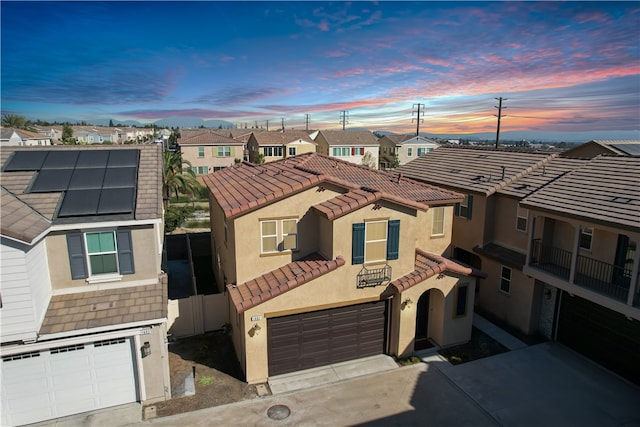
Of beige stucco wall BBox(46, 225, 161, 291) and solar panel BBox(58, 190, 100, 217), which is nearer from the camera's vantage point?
beige stucco wall BBox(46, 225, 161, 291)

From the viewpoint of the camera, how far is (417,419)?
1189cm

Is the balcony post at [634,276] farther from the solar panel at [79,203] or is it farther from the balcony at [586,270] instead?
the solar panel at [79,203]

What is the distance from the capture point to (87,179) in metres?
13.5

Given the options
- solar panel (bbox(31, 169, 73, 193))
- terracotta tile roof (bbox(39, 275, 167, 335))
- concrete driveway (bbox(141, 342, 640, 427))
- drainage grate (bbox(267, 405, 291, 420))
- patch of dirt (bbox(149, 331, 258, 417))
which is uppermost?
solar panel (bbox(31, 169, 73, 193))

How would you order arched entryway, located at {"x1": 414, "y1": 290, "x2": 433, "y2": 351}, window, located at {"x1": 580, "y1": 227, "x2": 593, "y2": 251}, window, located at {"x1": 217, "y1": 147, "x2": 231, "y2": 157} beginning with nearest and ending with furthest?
window, located at {"x1": 580, "y1": 227, "x2": 593, "y2": 251} → arched entryway, located at {"x1": 414, "y1": 290, "x2": 433, "y2": 351} → window, located at {"x1": 217, "y1": 147, "x2": 231, "y2": 157}

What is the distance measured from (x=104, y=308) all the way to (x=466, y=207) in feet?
53.0

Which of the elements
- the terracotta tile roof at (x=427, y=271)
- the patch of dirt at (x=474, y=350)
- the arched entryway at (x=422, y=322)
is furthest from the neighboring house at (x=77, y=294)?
the patch of dirt at (x=474, y=350)

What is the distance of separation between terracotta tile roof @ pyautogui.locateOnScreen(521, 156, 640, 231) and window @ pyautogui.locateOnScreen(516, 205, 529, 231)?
1.50 meters

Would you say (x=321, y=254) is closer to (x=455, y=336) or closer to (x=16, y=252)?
(x=455, y=336)

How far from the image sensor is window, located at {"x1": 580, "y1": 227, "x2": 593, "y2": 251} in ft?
48.8

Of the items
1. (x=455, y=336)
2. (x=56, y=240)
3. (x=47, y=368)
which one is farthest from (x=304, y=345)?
(x=56, y=240)

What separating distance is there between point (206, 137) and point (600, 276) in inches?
2019

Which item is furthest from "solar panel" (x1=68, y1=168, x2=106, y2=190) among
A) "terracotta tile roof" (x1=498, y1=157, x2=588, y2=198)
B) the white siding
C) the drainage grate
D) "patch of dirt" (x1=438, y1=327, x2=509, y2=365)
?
"terracotta tile roof" (x1=498, y1=157, x2=588, y2=198)

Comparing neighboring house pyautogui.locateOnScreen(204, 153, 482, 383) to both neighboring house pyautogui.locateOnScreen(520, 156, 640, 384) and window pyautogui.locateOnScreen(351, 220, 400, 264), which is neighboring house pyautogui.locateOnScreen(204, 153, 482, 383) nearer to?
window pyautogui.locateOnScreen(351, 220, 400, 264)
